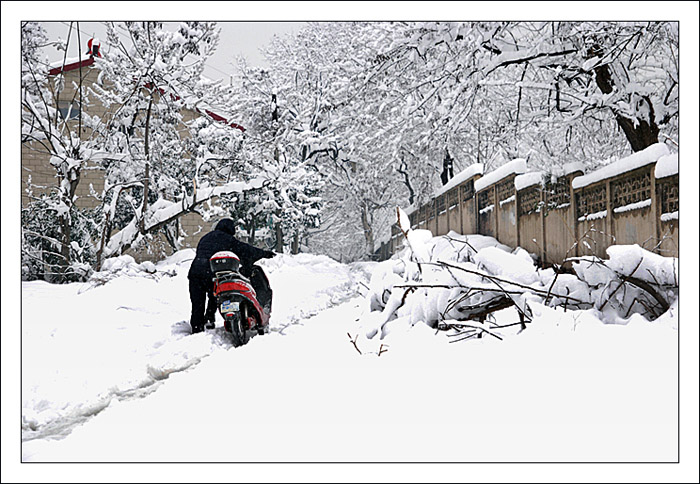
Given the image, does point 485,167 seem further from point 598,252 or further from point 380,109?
point 598,252

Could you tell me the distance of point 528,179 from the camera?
4.54 m

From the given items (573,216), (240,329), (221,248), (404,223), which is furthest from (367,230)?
(573,216)

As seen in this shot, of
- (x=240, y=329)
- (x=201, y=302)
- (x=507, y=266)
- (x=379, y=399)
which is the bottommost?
(x=379, y=399)

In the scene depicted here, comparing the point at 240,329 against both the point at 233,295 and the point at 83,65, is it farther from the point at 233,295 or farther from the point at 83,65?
the point at 83,65

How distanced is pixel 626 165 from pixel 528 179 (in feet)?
3.02

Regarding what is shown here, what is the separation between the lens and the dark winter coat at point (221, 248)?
161 inches

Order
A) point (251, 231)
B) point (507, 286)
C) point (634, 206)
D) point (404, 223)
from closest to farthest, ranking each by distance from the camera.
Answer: point (507, 286)
point (634, 206)
point (404, 223)
point (251, 231)

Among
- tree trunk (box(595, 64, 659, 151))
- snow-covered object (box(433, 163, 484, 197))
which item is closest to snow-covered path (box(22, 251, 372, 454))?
snow-covered object (box(433, 163, 484, 197))

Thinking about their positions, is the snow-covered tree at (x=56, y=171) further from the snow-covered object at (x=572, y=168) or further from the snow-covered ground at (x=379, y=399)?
the snow-covered object at (x=572, y=168)

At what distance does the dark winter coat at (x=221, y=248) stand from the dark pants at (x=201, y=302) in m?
0.06

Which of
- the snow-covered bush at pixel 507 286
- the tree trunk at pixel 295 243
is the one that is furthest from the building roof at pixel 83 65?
the snow-covered bush at pixel 507 286

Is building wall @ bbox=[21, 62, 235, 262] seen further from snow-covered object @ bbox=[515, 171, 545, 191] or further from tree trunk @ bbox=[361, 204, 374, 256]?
snow-covered object @ bbox=[515, 171, 545, 191]

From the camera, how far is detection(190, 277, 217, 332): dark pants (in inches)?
169
